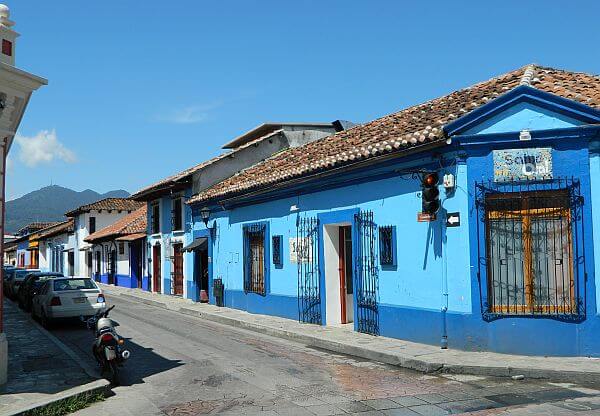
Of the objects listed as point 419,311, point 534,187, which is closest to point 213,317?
point 419,311

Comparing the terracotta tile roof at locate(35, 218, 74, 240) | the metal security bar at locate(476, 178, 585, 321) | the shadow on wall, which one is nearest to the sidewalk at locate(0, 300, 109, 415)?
the shadow on wall

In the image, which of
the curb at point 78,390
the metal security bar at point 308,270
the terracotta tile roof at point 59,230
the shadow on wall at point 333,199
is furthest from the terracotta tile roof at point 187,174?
the terracotta tile roof at point 59,230

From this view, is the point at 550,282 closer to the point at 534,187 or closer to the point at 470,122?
the point at 534,187

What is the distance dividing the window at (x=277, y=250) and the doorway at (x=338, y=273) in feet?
7.57

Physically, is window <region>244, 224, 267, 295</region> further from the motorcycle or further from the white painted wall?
the white painted wall

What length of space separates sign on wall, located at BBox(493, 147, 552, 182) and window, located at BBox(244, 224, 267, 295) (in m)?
8.73

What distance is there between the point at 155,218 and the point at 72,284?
518 inches

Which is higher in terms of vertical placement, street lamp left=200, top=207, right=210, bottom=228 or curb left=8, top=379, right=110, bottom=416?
street lamp left=200, top=207, right=210, bottom=228

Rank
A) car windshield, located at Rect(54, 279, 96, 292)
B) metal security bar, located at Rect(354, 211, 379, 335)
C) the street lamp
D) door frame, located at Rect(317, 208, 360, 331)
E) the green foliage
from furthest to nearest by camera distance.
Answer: the street lamp → car windshield, located at Rect(54, 279, 96, 292) → door frame, located at Rect(317, 208, 360, 331) → metal security bar, located at Rect(354, 211, 379, 335) → the green foliage

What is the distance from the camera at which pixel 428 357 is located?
10.6m

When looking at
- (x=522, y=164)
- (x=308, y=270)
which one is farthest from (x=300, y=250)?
(x=522, y=164)

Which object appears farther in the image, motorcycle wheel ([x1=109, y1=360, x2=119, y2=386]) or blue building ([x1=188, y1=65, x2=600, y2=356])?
blue building ([x1=188, y1=65, x2=600, y2=356])

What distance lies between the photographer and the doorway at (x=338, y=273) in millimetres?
15625

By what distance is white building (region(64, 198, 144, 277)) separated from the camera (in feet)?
152
